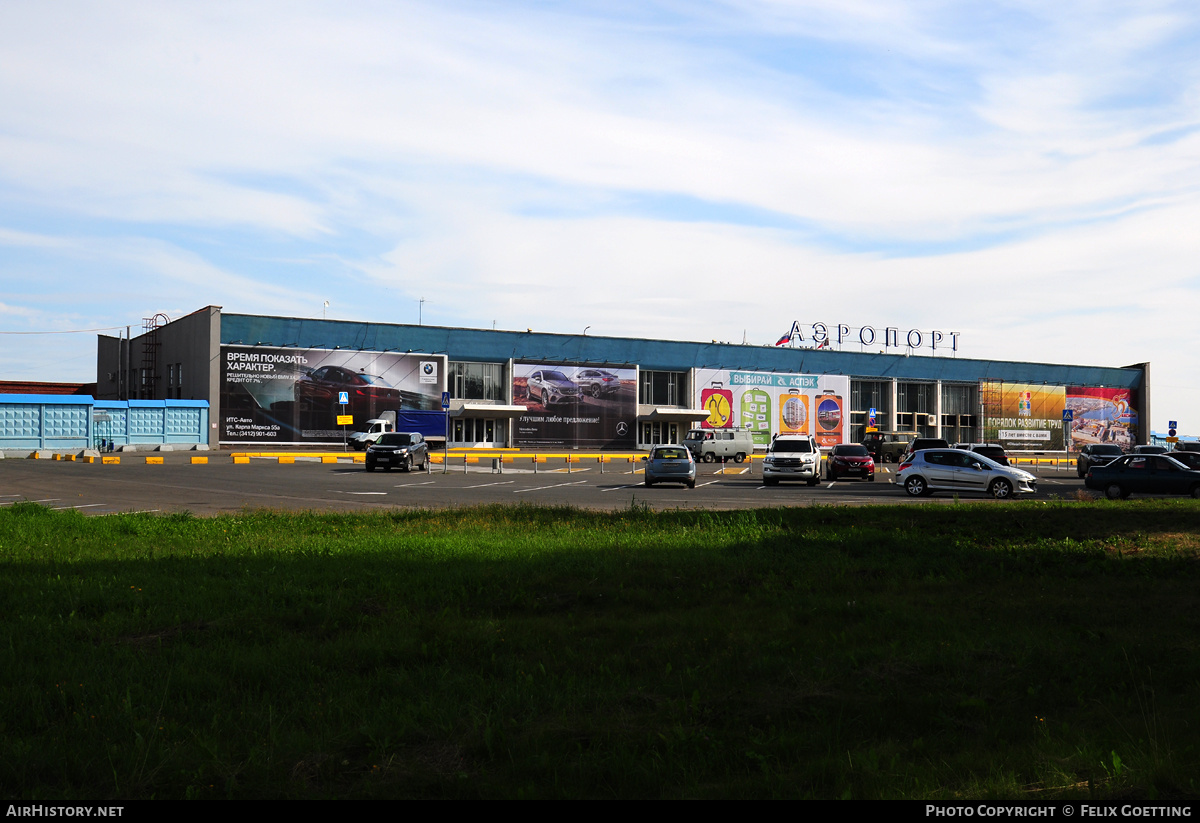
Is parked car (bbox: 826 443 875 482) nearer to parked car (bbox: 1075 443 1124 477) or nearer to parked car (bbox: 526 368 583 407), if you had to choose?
parked car (bbox: 1075 443 1124 477)

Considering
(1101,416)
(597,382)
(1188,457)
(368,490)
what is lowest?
(368,490)

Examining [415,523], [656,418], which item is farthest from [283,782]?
[656,418]

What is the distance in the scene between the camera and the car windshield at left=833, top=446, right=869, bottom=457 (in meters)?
37.2

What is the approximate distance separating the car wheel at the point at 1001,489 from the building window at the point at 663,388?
48.7 m

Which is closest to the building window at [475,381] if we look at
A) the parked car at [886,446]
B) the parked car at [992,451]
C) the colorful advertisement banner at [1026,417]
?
the parked car at [886,446]

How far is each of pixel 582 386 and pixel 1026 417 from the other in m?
50.0

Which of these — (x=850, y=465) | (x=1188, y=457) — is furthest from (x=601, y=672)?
(x=850, y=465)

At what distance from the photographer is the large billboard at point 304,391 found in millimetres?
60281

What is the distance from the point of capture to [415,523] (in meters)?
16.2

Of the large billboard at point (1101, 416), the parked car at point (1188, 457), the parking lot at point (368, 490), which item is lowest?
the parking lot at point (368, 490)

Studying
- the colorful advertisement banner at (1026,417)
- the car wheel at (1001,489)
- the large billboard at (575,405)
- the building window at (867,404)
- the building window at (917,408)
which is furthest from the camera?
the colorful advertisement banner at (1026,417)

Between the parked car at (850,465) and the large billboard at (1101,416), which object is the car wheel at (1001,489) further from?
the large billboard at (1101,416)

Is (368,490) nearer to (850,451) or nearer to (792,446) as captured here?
(792,446)

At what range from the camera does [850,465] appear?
3691 cm
